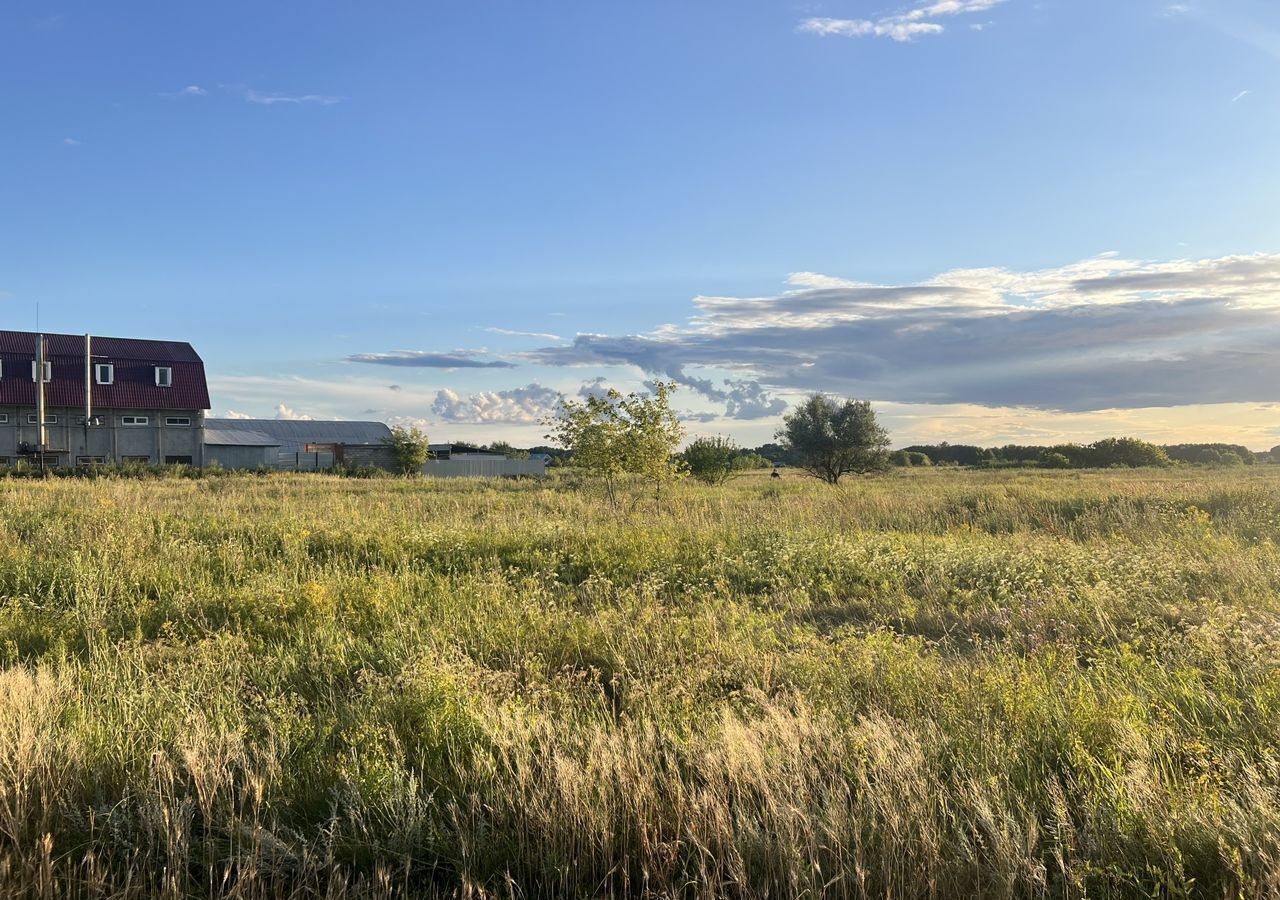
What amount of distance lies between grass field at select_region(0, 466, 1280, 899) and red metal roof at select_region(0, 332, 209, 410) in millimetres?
46871

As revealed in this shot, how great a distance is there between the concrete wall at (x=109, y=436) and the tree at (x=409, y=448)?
12.2 metres

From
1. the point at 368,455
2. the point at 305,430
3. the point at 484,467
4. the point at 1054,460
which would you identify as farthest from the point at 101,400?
the point at 1054,460

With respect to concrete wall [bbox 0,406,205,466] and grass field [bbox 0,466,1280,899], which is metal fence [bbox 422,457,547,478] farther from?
grass field [bbox 0,466,1280,899]

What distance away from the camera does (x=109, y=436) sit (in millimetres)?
48438

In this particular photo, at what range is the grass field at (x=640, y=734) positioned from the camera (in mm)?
3230

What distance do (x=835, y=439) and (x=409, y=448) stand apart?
29.2 meters

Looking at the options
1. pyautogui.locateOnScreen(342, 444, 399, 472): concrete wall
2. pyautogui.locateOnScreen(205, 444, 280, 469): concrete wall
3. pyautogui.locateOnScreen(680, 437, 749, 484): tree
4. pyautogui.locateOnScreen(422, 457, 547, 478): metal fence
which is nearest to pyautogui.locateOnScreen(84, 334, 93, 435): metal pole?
pyautogui.locateOnScreen(205, 444, 280, 469): concrete wall

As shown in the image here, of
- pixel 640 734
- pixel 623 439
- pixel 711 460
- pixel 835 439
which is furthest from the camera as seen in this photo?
pixel 835 439

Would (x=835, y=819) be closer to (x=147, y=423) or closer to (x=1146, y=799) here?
(x=1146, y=799)

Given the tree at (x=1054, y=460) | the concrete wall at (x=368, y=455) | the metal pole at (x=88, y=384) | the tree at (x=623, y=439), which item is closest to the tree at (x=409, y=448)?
the concrete wall at (x=368, y=455)

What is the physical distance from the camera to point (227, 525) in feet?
41.0

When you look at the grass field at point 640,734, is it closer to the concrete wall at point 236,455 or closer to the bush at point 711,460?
the bush at point 711,460

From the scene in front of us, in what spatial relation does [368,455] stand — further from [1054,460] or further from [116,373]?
[1054,460]

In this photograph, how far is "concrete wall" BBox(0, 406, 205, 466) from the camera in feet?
152
